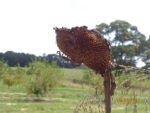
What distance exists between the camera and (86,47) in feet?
3.28

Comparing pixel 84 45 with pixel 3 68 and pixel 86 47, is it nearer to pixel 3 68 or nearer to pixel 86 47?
pixel 86 47

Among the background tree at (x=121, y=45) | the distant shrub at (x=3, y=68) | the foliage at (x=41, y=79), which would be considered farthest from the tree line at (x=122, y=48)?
the distant shrub at (x=3, y=68)

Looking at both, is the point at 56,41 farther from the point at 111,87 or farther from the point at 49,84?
the point at 49,84

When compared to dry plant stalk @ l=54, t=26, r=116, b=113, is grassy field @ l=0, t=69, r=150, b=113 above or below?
below

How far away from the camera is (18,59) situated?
3572cm

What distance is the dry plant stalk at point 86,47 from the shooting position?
3.29 ft

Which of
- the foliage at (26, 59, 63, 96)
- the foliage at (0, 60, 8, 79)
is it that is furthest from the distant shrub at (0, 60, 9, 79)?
the foliage at (26, 59, 63, 96)

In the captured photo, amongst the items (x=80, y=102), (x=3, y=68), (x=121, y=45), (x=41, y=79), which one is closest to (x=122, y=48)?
(x=121, y=45)

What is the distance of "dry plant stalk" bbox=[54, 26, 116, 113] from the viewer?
3.29 feet

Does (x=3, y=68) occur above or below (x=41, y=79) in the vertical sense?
above

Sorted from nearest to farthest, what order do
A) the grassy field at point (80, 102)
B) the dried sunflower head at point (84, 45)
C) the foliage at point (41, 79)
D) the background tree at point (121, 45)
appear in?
the dried sunflower head at point (84, 45) → the grassy field at point (80, 102) → the background tree at point (121, 45) → the foliage at point (41, 79)

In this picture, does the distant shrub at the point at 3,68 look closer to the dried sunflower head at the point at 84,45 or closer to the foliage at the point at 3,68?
the foliage at the point at 3,68

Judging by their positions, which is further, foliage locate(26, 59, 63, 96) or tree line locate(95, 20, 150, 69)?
foliage locate(26, 59, 63, 96)

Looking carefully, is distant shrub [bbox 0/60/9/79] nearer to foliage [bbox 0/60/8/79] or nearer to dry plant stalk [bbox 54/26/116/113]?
foliage [bbox 0/60/8/79]
